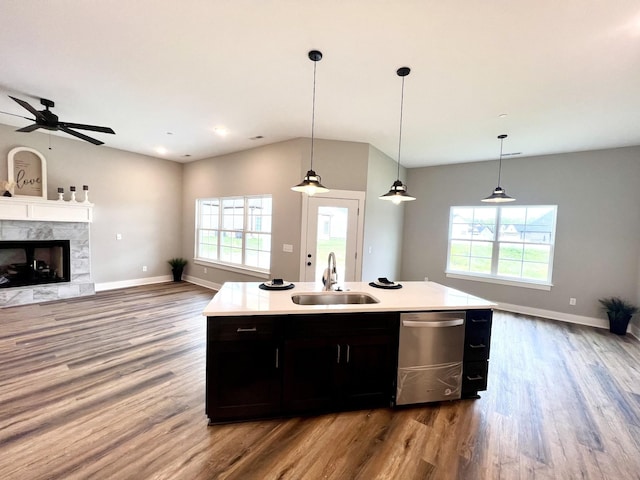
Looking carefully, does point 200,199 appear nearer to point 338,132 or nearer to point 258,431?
point 338,132

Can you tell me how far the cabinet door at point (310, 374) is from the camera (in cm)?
205

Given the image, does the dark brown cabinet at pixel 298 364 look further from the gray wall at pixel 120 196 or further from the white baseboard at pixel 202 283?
the gray wall at pixel 120 196

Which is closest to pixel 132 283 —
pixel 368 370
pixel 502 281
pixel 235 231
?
pixel 235 231

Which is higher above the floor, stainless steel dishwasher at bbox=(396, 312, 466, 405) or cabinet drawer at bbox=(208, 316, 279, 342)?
cabinet drawer at bbox=(208, 316, 279, 342)

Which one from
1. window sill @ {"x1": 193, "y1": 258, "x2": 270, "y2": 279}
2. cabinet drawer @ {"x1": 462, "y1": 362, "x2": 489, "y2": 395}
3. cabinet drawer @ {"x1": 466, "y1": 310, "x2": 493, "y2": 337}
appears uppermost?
cabinet drawer @ {"x1": 466, "y1": 310, "x2": 493, "y2": 337}

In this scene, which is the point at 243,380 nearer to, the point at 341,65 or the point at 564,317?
the point at 341,65

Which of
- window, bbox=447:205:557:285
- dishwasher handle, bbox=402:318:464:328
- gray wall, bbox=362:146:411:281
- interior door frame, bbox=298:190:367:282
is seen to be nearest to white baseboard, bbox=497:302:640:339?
window, bbox=447:205:557:285

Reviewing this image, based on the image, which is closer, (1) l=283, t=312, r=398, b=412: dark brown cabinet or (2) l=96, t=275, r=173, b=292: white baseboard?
(1) l=283, t=312, r=398, b=412: dark brown cabinet

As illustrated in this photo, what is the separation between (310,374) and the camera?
2.10m

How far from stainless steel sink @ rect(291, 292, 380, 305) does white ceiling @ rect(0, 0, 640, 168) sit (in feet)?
6.85

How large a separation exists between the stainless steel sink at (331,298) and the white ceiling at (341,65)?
82.2 inches

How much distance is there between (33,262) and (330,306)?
580 cm

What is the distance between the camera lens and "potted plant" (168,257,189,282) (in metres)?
6.70

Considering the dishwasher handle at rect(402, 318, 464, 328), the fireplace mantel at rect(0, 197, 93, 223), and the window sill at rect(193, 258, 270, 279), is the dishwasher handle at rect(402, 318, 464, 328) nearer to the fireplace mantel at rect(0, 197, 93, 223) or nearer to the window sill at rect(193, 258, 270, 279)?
the window sill at rect(193, 258, 270, 279)
